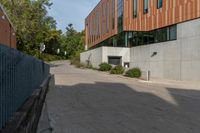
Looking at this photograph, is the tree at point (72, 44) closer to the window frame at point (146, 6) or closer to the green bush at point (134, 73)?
the window frame at point (146, 6)

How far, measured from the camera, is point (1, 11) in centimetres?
3112

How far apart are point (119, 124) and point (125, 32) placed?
139 feet

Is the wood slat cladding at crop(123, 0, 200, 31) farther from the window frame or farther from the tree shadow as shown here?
the tree shadow

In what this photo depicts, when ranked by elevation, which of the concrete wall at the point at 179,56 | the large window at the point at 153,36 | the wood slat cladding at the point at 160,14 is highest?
the wood slat cladding at the point at 160,14

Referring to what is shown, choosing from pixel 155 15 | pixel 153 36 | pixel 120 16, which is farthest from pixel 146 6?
pixel 120 16

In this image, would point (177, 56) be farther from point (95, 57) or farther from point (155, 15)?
point (95, 57)

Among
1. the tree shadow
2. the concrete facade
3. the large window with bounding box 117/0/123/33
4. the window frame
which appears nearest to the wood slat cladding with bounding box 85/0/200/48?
the window frame

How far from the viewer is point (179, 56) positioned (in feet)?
117

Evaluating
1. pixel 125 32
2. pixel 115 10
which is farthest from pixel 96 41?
pixel 125 32

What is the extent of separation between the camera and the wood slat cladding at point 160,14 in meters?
33.8

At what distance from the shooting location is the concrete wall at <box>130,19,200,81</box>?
32.8 meters

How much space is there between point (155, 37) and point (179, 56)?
22.7ft

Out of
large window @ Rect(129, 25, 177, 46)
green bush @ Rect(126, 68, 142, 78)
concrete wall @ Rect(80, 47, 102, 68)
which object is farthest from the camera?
concrete wall @ Rect(80, 47, 102, 68)

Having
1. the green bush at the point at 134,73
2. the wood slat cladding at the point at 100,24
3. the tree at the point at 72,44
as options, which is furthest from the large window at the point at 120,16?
the tree at the point at 72,44
